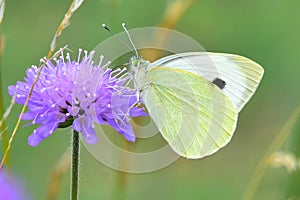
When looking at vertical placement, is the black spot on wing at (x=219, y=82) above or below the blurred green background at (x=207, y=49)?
above

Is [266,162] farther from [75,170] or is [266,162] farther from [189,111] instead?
[75,170]

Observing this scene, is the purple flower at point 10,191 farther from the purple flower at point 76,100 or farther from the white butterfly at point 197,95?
the white butterfly at point 197,95

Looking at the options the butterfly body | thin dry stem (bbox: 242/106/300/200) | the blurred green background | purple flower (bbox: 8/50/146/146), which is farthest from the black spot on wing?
the blurred green background

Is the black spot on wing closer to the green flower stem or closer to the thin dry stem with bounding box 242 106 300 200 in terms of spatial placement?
the thin dry stem with bounding box 242 106 300 200

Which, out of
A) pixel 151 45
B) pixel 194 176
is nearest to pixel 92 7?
pixel 194 176

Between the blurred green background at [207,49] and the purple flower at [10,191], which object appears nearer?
the purple flower at [10,191]

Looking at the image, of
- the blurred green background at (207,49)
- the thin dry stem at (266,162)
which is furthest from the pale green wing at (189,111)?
the blurred green background at (207,49)

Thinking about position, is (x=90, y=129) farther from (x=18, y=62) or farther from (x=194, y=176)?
(x=18, y=62)
